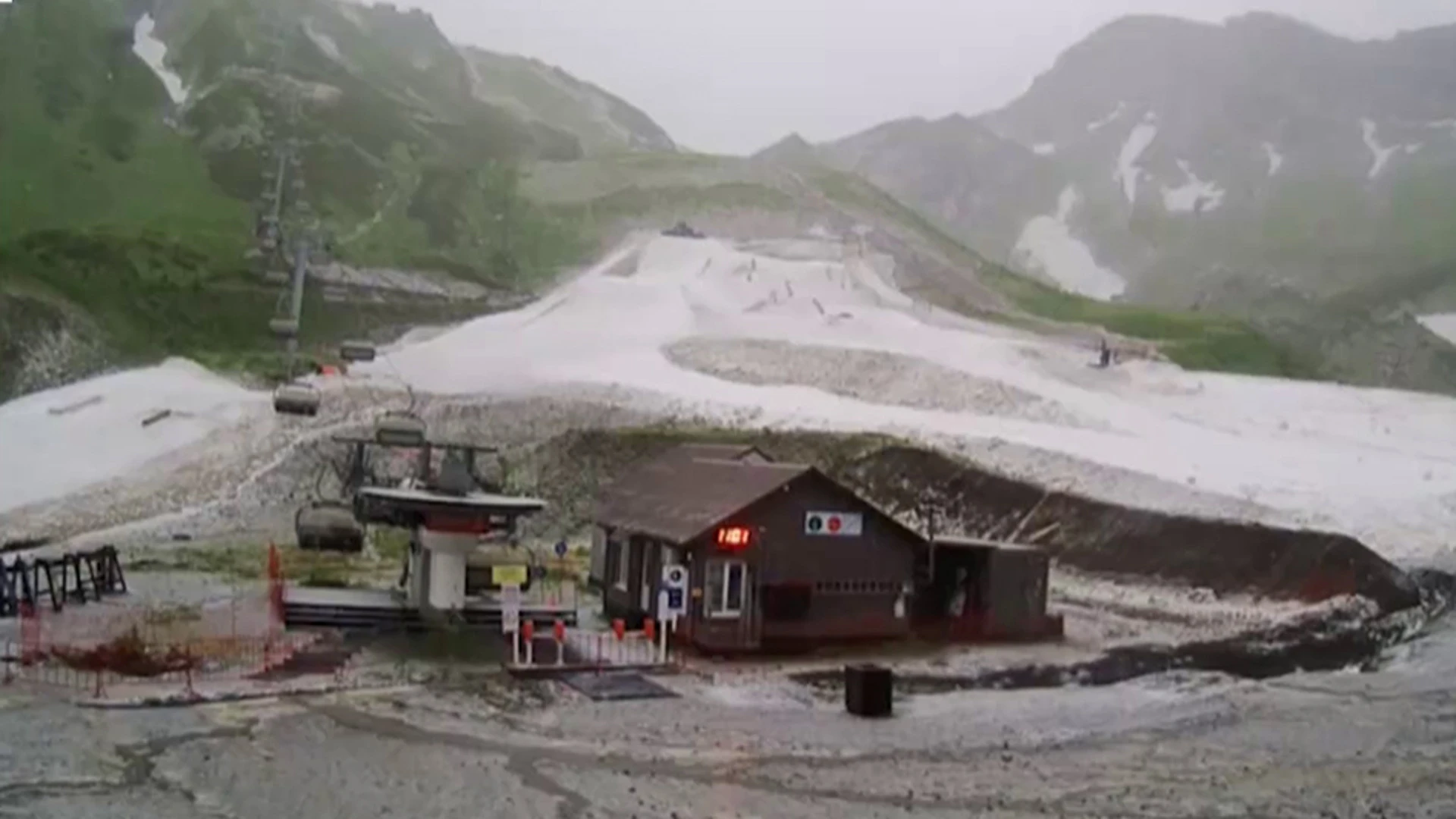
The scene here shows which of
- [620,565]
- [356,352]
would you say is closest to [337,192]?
[356,352]

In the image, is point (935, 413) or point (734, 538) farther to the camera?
point (935, 413)

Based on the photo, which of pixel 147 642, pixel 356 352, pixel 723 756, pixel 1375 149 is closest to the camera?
pixel 723 756

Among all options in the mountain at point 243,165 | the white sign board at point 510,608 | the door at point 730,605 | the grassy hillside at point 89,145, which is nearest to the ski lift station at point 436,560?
the white sign board at point 510,608

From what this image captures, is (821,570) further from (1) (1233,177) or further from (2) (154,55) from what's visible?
(2) (154,55)

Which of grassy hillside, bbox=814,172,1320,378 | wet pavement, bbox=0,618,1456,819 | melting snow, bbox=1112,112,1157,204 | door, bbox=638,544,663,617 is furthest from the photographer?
melting snow, bbox=1112,112,1157,204

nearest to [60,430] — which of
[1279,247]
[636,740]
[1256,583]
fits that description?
[636,740]

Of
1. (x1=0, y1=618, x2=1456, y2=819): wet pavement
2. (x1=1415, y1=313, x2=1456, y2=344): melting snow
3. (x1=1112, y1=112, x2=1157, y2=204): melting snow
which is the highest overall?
(x1=1112, y1=112, x2=1157, y2=204): melting snow

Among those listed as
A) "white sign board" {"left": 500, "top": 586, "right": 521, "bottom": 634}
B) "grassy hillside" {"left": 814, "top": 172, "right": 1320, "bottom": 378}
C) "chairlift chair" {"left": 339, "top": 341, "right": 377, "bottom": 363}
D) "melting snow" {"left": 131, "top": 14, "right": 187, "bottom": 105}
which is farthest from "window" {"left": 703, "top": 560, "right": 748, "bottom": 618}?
"melting snow" {"left": 131, "top": 14, "right": 187, "bottom": 105}

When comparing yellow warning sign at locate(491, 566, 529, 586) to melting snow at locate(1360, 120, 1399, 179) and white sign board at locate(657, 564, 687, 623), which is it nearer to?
white sign board at locate(657, 564, 687, 623)
